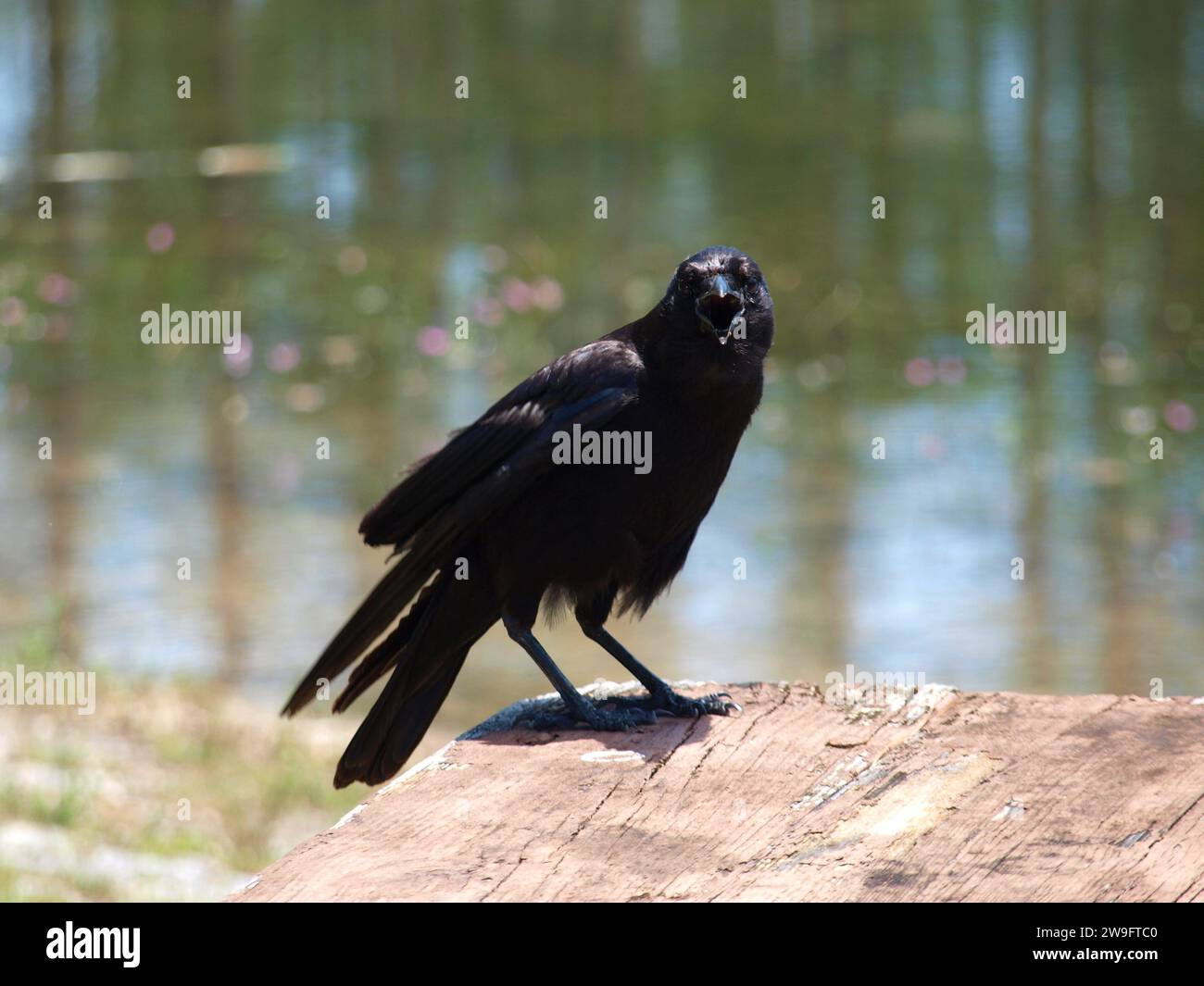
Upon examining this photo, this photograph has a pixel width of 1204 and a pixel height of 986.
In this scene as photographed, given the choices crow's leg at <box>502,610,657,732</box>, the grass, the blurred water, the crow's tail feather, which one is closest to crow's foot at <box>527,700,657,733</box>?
crow's leg at <box>502,610,657,732</box>

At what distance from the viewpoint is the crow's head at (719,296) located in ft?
11.6

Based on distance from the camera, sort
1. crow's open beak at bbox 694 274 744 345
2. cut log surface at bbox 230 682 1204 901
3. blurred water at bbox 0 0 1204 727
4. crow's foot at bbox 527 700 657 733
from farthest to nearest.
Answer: blurred water at bbox 0 0 1204 727 < crow's open beak at bbox 694 274 744 345 < crow's foot at bbox 527 700 657 733 < cut log surface at bbox 230 682 1204 901

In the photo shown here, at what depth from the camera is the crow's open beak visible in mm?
3512

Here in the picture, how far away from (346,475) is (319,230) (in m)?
4.73

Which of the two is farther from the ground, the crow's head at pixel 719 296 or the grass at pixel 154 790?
the crow's head at pixel 719 296

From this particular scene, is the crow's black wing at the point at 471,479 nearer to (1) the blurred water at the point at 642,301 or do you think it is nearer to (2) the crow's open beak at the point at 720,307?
(2) the crow's open beak at the point at 720,307

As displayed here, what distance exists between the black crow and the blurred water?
239 cm

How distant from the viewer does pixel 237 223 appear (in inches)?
502

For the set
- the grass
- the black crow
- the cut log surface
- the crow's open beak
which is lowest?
the grass

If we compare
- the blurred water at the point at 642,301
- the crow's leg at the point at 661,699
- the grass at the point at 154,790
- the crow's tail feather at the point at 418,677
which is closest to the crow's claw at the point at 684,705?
the crow's leg at the point at 661,699

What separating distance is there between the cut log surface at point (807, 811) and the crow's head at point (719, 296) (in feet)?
2.66

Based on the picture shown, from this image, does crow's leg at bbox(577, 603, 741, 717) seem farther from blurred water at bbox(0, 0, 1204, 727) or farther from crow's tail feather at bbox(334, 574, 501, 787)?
blurred water at bbox(0, 0, 1204, 727)

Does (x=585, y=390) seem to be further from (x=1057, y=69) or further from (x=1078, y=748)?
(x=1057, y=69)
